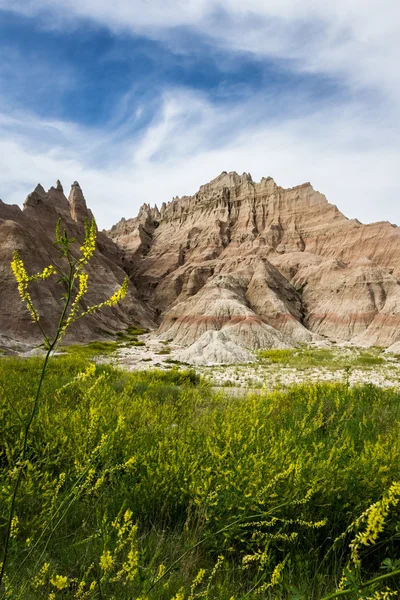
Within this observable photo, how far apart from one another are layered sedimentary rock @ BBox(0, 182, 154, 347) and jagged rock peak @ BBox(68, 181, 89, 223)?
1369 millimetres

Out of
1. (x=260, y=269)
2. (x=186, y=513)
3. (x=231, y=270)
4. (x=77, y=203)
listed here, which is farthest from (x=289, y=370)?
(x=77, y=203)

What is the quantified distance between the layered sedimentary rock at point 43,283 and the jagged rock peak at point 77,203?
1369 millimetres

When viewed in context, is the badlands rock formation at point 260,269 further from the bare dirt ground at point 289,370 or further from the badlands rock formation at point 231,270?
the bare dirt ground at point 289,370

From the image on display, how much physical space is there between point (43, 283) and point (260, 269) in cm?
3632

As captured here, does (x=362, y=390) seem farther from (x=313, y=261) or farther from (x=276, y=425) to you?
(x=313, y=261)

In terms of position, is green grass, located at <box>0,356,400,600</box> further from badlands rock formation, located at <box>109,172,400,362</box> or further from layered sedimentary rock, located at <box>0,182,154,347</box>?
badlands rock formation, located at <box>109,172,400,362</box>

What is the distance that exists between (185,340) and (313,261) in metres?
40.4

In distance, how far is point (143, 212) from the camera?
118 meters

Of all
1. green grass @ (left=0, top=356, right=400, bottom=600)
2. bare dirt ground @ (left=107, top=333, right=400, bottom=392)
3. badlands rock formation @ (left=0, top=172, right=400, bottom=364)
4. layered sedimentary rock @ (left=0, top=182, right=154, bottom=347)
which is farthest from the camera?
badlands rock formation @ (left=0, top=172, right=400, bottom=364)

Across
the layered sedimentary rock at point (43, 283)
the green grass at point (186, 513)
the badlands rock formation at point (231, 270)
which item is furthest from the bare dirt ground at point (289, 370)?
the layered sedimentary rock at point (43, 283)

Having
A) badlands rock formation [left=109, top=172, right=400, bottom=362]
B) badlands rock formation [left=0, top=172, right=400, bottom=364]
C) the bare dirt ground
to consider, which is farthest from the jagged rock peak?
the bare dirt ground

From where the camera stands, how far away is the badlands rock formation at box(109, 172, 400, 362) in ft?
160

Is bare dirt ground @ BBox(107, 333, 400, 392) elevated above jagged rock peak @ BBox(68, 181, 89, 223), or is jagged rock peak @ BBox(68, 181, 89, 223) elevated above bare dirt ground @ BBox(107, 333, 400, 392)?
jagged rock peak @ BBox(68, 181, 89, 223)

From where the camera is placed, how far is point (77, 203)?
87625 millimetres
